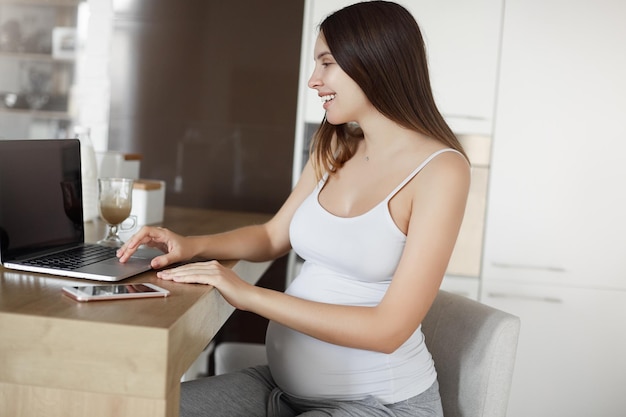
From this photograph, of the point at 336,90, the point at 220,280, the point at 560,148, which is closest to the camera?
the point at 220,280

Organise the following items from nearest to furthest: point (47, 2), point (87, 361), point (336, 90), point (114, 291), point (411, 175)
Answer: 1. point (87, 361)
2. point (114, 291)
3. point (411, 175)
4. point (336, 90)
5. point (47, 2)

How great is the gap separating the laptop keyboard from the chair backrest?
0.71 meters

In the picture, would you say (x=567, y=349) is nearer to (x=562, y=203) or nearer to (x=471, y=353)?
(x=562, y=203)

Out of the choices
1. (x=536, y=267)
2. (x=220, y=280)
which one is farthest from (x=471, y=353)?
(x=536, y=267)

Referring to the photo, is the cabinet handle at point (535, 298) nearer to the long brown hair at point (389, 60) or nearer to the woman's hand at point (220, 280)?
the long brown hair at point (389, 60)

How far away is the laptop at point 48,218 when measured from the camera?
130cm

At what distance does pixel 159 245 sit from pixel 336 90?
485 millimetres

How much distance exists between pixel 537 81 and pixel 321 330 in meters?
1.84

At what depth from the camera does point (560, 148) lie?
277 centimetres

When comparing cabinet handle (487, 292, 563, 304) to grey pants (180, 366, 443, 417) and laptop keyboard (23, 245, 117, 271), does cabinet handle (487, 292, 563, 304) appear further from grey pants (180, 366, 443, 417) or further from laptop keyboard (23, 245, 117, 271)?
laptop keyboard (23, 245, 117, 271)

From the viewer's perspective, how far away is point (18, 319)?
0.98m

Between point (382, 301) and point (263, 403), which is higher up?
point (382, 301)

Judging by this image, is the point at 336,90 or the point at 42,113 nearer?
the point at 336,90

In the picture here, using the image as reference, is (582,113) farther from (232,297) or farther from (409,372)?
(232,297)
